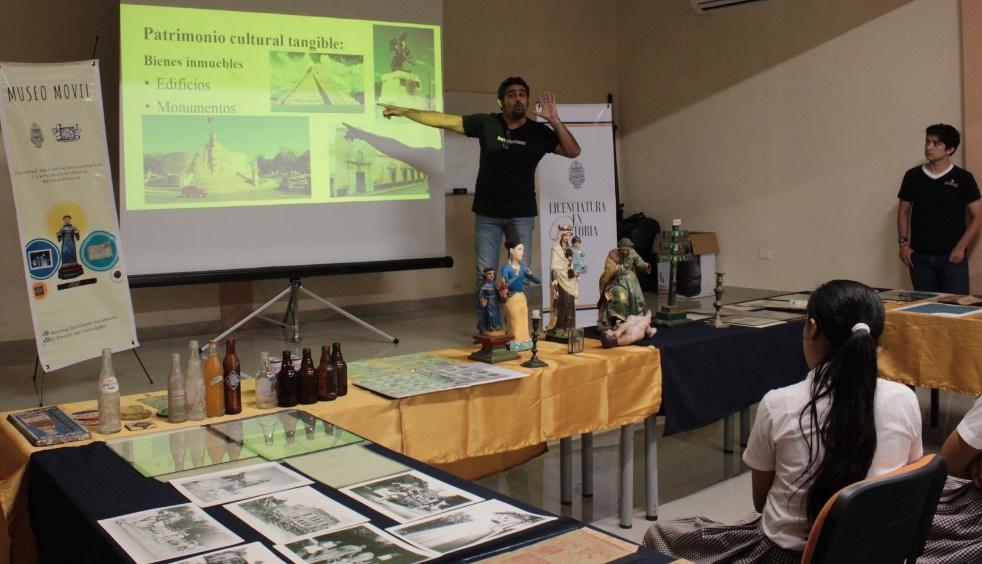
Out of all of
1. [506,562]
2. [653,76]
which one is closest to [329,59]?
[653,76]

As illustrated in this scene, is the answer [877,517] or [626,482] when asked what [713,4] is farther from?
[877,517]

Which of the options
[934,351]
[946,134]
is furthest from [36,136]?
[946,134]

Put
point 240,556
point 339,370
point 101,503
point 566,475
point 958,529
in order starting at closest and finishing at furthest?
point 240,556
point 101,503
point 958,529
point 339,370
point 566,475

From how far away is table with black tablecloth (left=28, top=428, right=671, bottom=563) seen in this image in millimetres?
1478

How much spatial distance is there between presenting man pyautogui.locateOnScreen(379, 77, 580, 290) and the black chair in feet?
10.9

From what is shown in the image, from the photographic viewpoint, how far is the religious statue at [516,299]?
3008 millimetres

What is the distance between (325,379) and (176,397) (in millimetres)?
401

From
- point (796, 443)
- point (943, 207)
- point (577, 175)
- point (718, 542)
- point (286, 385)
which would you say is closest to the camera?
point (796, 443)

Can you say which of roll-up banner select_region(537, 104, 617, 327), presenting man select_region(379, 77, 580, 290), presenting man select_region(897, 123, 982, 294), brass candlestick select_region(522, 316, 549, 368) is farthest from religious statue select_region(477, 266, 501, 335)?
presenting man select_region(897, 123, 982, 294)

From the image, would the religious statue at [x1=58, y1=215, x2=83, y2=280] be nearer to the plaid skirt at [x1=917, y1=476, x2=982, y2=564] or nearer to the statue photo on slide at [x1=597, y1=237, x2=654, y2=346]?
the statue photo on slide at [x1=597, y1=237, x2=654, y2=346]

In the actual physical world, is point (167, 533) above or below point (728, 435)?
above

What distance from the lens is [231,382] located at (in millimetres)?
2340

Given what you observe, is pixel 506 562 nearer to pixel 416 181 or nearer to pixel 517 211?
pixel 517 211

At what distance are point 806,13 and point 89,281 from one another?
6.05 m
